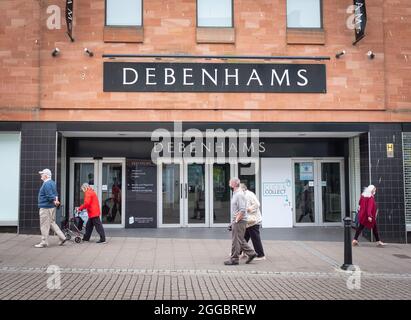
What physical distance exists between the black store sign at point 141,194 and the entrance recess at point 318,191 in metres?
4.66

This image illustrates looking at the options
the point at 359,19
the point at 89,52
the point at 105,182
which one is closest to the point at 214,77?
the point at 89,52

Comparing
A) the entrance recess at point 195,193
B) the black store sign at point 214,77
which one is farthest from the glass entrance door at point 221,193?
the black store sign at point 214,77

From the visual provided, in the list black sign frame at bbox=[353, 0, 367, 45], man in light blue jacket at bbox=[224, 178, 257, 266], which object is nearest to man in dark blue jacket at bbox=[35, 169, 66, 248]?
man in light blue jacket at bbox=[224, 178, 257, 266]

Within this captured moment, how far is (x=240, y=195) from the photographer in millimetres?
9156

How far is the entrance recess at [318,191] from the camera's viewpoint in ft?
50.5

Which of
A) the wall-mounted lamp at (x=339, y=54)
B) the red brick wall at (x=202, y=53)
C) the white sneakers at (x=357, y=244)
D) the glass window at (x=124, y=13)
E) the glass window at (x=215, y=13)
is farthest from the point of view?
the glass window at (x=215, y=13)

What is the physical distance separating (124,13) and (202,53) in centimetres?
255

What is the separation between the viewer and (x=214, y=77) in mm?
13180

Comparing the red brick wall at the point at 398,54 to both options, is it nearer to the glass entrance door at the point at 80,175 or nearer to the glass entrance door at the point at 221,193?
the glass entrance door at the point at 221,193

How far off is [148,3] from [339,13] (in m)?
5.56

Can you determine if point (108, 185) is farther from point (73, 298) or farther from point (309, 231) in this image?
point (73, 298)

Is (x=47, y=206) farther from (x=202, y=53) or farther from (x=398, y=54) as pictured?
(x=398, y=54)
